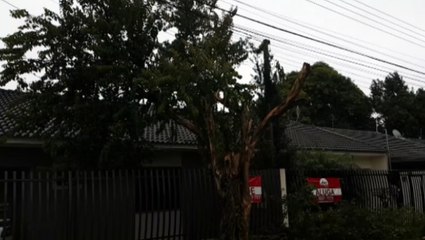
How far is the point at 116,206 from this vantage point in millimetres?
9250

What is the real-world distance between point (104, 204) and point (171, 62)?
296 centimetres

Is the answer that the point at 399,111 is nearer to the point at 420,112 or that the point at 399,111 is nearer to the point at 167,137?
the point at 420,112

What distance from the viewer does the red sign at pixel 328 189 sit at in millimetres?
13806

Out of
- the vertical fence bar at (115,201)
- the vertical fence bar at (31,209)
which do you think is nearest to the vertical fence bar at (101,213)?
the vertical fence bar at (115,201)

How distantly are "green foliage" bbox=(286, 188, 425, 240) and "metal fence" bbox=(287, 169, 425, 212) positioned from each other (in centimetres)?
93

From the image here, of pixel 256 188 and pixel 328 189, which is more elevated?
pixel 256 188

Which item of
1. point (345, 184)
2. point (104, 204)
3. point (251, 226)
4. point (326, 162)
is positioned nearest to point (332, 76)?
point (326, 162)

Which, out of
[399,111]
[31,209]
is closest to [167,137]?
[31,209]

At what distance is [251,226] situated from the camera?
11.8 m

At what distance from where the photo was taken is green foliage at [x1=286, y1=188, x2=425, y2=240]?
11008 mm

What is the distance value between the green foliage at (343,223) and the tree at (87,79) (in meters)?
4.18

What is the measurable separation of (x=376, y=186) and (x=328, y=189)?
2.48m

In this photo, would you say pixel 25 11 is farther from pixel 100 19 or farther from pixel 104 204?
pixel 104 204

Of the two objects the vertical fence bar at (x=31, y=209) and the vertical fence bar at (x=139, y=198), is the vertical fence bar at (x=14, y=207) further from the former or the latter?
the vertical fence bar at (x=139, y=198)
